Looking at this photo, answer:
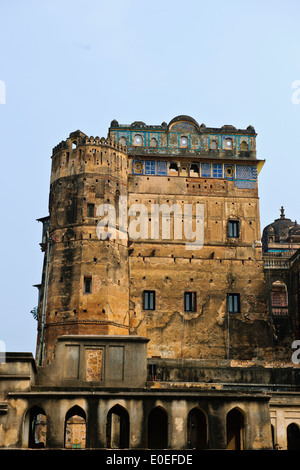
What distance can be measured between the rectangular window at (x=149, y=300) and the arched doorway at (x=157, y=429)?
10359 mm

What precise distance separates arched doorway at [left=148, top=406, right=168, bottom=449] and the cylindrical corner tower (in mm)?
7934

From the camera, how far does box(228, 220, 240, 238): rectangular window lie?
3847 centimetres

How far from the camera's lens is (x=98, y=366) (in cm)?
2620

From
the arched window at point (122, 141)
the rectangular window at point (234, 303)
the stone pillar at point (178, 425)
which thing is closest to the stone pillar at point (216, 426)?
the stone pillar at point (178, 425)

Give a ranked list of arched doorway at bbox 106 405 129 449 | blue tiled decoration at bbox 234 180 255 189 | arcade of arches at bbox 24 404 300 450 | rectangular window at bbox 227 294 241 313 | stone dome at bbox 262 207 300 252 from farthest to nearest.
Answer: stone dome at bbox 262 207 300 252 < blue tiled decoration at bbox 234 180 255 189 < rectangular window at bbox 227 294 241 313 < arched doorway at bbox 106 405 129 449 < arcade of arches at bbox 24 404 300 450

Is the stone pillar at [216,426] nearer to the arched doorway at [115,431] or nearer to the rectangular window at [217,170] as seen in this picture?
the arched doorway at [115,431]

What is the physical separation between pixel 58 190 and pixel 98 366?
1353cm

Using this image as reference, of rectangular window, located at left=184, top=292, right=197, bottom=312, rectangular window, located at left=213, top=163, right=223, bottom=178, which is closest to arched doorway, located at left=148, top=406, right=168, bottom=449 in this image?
rectangular window, located at left=184, top=292, right=197, bottom=312

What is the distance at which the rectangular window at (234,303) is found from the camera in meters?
37.0

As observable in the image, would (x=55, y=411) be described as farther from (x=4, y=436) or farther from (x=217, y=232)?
(x=217, y=232)

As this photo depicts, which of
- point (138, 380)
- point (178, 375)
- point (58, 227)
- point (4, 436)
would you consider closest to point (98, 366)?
point (138, 380)

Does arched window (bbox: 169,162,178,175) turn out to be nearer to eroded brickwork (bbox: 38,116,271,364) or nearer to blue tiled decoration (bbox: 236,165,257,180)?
eroded brickwork (bbox: 38,116,271,364)

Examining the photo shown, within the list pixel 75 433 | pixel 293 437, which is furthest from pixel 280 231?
pixel 75 433

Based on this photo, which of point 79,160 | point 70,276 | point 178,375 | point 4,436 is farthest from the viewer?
point 79,160
